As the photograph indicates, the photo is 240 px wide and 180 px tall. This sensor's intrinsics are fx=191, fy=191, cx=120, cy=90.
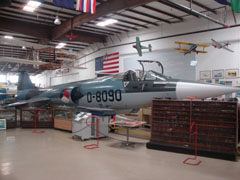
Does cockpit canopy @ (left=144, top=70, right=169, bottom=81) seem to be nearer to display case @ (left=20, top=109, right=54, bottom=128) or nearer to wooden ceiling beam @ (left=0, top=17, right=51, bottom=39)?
display case @ (left=20, top=109, right=54, bottom=128)

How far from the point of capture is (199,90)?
527cm

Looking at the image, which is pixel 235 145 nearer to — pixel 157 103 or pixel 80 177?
pixel 157 103

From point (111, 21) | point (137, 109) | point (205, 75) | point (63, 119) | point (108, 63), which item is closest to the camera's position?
point (137, 109)

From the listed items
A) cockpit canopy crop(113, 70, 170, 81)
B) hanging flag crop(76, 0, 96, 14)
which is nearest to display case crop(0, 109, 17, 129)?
cockpit canopy crop(113, 70, 170, 81)

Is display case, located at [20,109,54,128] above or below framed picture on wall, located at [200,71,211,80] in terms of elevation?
below

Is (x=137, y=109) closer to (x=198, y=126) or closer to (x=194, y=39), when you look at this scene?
(x=198, y=126)

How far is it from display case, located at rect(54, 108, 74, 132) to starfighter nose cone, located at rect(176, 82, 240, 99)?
4.86m

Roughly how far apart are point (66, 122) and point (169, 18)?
833 centimetres

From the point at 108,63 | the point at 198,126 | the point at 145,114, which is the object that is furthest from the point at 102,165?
the point at 108,63

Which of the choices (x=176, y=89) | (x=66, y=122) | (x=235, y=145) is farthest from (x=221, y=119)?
(x=66, y=122)

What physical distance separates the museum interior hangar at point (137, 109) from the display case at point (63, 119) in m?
0.06

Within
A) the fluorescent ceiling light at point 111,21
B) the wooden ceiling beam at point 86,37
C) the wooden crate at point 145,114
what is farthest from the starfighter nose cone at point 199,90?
the wooden ceiling beam at point 86,37

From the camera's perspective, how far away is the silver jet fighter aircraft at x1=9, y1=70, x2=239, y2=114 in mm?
5398

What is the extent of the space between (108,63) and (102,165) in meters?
12.3
